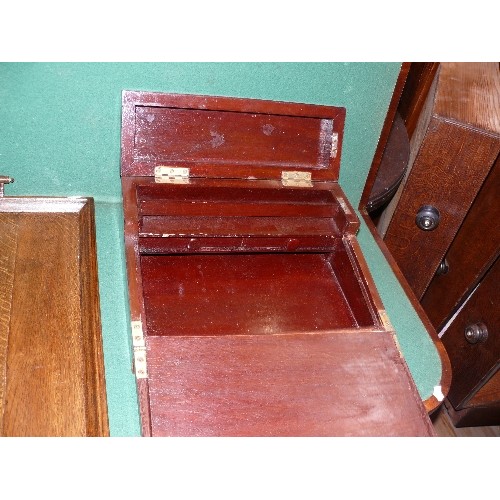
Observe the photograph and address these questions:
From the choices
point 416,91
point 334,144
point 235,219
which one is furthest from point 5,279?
point 416,91

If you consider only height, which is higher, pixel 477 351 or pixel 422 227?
pixel 422 227

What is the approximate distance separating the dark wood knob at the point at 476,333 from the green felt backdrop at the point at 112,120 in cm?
102

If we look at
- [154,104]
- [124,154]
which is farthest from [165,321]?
[154,104]

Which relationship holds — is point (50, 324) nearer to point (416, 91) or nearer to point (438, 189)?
point (438, 189)

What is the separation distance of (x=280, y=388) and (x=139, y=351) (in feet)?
1.02

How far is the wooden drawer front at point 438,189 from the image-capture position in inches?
85.0

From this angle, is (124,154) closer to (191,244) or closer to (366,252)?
(191,244)

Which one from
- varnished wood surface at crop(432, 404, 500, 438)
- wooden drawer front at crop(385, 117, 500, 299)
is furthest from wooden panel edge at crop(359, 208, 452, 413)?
varnished wood surface at crop(432, 404, 500, 438)

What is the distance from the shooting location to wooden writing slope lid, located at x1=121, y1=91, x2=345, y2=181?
1.50 meters

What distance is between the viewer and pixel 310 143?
5.40 feet

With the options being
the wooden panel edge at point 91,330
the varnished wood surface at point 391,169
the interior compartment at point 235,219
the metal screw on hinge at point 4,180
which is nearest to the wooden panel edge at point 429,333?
the varnished wood surface at point 391,169

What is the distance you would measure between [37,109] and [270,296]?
786 mm

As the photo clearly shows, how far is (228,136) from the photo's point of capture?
5.16 ft

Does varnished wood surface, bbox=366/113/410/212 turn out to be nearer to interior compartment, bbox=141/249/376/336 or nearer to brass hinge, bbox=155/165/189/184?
interior compartment, bbox=141/249/376/336
